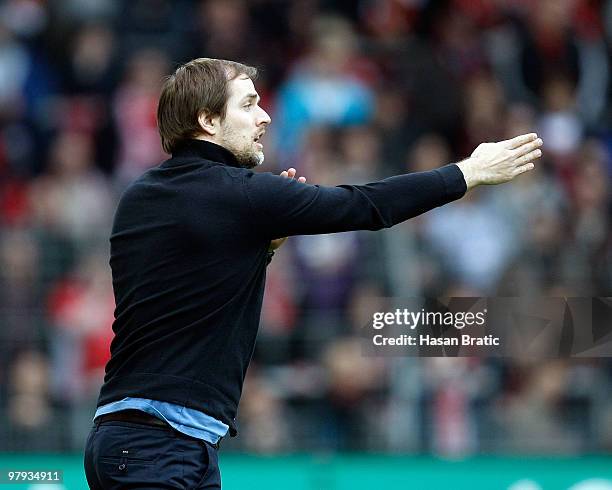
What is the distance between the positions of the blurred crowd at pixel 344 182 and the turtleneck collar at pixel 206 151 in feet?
9.03

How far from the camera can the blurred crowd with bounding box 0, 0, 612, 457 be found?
8.13 metres

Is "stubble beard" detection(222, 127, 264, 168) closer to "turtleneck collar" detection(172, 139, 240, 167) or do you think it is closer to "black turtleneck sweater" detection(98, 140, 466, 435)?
"turtleneck collar" detection(172, 139, 240, 167)

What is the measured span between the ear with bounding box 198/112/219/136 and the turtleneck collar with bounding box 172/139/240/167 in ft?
0.13

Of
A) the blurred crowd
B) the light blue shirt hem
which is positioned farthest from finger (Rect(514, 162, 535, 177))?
the blurred crowd

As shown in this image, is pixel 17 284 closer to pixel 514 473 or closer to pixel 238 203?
pixel 514 473

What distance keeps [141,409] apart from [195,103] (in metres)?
0.98

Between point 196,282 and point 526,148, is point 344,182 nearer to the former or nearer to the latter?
point 526,148

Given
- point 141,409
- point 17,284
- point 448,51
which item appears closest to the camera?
point 141,409

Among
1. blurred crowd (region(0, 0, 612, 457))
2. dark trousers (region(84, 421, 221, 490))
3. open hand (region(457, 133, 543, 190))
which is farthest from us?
blurred crowd (region(0, 0, 612, 457))

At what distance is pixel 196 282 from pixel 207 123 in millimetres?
530

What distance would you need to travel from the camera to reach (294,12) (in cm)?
1156

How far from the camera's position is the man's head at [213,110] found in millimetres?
4352

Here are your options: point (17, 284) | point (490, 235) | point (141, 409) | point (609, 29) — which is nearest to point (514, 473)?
point (490, 235)

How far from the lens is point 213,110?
435 centimetres
